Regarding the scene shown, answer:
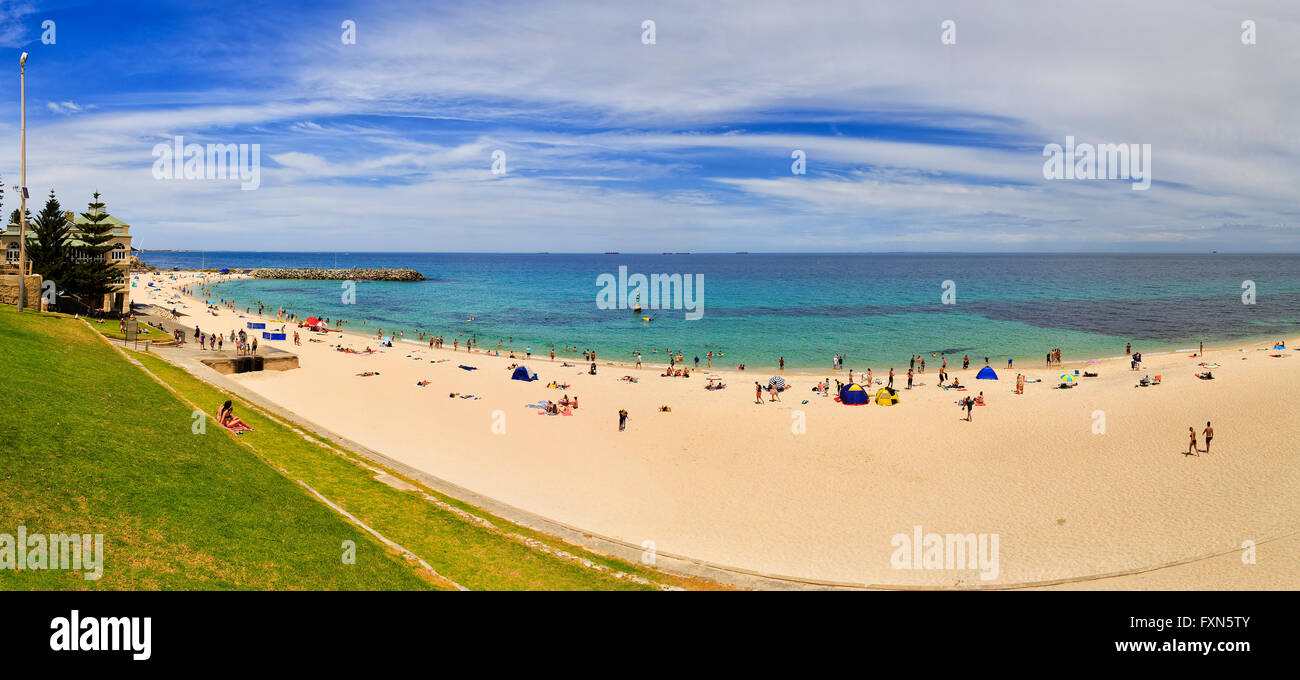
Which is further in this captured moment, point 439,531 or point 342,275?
point 342,275

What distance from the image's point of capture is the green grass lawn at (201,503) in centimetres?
1030

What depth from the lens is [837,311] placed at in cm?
9950

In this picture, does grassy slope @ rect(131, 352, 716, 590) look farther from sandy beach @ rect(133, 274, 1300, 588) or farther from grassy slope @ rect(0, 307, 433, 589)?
sandy beach @ rect(133, 274, 1300, 588)

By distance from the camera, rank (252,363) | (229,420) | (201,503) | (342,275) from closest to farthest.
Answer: (201,503) → (229,420) → (252,363) → (342,275)

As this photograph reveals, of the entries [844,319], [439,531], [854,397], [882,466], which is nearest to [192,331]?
[439,531]

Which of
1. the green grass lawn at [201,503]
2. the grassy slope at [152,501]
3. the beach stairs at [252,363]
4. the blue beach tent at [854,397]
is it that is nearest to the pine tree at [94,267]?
the beach stairs at [252,363]

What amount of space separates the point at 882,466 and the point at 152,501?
22.6 m

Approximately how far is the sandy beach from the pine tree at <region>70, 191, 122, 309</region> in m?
15.5

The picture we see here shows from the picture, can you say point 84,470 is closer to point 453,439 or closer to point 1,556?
point 1,556

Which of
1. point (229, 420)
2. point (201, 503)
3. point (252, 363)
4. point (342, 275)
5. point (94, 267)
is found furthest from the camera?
point (342, 275)

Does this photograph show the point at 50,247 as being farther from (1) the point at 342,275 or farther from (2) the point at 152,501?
(1) the point at 342,275

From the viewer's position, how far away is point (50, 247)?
41.9 meters
